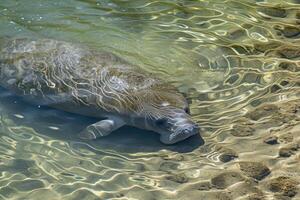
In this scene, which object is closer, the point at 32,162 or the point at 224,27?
the point at 32,162

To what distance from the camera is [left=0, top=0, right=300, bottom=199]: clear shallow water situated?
5.47m

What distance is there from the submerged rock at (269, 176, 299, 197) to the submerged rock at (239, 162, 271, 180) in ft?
0.47

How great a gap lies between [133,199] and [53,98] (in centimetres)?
203

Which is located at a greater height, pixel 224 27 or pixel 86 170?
pixel 224 27

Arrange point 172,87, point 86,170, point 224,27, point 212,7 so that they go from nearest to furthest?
point 86,170
point 172,87
point 224,27
point 212,7

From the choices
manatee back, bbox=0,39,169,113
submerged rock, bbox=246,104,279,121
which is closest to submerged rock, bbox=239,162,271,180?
submerged rock, bbox=246,104,279,121

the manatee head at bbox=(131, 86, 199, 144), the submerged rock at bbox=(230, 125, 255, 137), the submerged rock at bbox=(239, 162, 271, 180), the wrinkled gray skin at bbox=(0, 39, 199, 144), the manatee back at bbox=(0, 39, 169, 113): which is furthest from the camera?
the manatee back at bbox=(0, 39, 169, 113)

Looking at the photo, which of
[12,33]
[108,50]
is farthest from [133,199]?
[12,33]

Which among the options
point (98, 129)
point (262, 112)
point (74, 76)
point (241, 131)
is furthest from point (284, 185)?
point (74, 76)

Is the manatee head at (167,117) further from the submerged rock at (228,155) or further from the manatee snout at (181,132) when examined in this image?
the submerged rock at (228,155)

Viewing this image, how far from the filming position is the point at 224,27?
8703mm

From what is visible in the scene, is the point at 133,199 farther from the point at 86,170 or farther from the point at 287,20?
the point at 287,20

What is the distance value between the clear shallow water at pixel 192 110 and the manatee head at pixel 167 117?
0.12 metres

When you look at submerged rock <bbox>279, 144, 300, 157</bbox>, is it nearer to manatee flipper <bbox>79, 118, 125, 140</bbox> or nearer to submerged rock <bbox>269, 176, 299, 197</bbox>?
submerged rock <bbox>269, 176, 299, 197</bbox>
